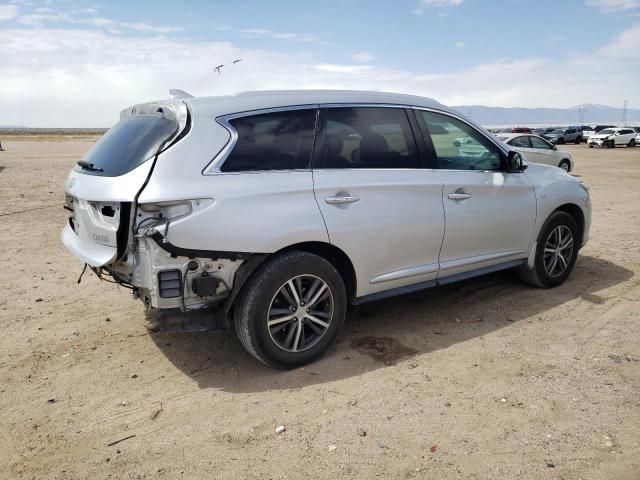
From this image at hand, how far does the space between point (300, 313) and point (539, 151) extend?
16.2 meters

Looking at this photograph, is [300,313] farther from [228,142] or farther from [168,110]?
[168,110]

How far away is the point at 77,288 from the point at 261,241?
3.15 m

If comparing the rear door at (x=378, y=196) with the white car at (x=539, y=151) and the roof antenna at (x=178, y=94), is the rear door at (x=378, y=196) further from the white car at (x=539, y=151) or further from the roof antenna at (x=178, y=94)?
the white car at (x=539, y=151)

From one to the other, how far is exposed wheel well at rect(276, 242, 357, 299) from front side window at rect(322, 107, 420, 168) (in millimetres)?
577

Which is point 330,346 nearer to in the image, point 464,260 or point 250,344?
point 250,344

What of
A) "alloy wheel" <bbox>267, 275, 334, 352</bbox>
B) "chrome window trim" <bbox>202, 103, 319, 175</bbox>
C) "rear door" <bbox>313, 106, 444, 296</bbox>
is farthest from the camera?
"rear door" <bbox>313, 106, 444, 296</bbox>

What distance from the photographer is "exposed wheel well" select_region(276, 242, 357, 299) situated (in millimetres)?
3740

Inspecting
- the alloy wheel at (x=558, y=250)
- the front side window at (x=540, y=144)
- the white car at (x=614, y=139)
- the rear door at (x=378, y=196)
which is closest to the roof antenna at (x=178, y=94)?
the rear door at (x=378, y=196)

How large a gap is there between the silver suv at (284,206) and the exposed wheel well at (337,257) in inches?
0.4

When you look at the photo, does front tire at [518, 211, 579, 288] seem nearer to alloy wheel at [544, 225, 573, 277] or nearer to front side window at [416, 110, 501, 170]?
alloy wheel at [544, 225, 573, 277]

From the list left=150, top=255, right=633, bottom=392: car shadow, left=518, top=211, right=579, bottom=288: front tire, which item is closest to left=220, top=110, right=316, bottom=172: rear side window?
left=150, top=255, right=633, bottom=392: car shadow

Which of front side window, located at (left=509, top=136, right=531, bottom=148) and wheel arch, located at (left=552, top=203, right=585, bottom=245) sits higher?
front side window, located at (left=509, top=136, right=531, bottom=148)

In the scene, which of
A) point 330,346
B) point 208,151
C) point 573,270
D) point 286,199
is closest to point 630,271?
point 573,270

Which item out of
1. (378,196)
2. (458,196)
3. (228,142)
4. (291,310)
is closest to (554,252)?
(458,196)
